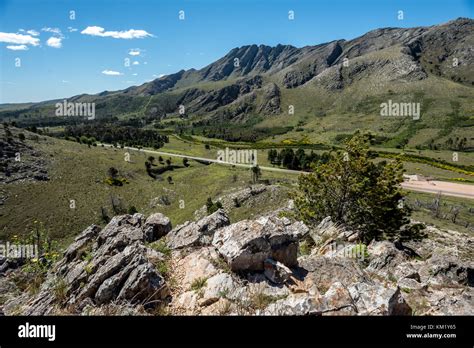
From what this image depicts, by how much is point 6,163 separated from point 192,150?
9917 cm

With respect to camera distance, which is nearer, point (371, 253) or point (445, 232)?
point (371, 253)

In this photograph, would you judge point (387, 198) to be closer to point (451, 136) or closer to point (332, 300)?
point (332, 300)

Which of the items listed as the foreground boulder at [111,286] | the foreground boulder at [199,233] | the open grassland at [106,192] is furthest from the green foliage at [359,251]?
the open grassland at [106,192]

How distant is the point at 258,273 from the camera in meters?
12.4

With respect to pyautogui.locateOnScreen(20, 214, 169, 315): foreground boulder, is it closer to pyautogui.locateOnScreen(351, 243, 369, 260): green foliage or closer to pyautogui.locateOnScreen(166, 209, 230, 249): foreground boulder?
pyautogui.locateOnScreen(166, 209, 230, 249): foreground boulder

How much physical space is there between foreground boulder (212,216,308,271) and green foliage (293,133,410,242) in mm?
16195

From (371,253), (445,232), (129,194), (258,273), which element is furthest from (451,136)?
(258,273)

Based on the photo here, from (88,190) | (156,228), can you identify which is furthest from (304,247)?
(88,190)

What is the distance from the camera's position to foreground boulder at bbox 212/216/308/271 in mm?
12469
